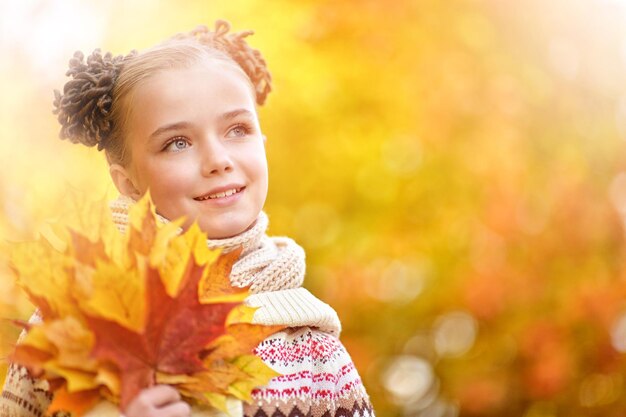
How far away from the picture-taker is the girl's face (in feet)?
5.83

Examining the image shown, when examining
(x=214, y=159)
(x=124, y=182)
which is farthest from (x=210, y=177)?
(x=124, y=182)

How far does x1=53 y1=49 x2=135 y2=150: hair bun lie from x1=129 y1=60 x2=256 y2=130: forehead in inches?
3.7

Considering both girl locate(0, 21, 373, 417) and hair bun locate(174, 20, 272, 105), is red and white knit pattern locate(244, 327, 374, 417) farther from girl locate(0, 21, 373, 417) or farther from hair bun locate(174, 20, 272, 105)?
hair bun locate(174, 20, 272, 105)

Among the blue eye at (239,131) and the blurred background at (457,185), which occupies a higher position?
the blurred background at (457,185)

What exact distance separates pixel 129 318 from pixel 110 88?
686mm

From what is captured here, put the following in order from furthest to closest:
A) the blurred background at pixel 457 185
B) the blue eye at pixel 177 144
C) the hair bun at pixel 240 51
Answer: the blurred background at pixel 457 185, the hair bun at pixel 240 51, the blue eye at pixel 177 144

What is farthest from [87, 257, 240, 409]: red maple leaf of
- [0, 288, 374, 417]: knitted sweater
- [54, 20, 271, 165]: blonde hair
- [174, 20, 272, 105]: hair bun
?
[174, 20, 272, 105]: hair bun

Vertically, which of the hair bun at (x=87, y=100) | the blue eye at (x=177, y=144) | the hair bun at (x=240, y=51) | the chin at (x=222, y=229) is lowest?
the chin at (x=222, y=229)

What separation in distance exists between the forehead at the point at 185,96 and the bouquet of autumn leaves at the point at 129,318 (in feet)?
1.06

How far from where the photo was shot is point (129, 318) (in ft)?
4.62

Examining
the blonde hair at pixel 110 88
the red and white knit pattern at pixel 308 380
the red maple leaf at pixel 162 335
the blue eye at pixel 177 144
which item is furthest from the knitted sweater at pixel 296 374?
the blonde hair at pixel 110 88

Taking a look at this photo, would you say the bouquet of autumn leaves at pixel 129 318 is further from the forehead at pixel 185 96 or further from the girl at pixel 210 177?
the forehead at pixel 185 96

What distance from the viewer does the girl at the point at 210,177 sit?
177cm

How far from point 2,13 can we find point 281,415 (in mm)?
2789
